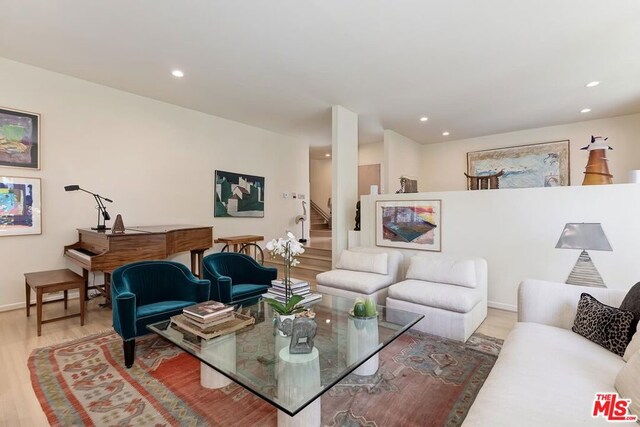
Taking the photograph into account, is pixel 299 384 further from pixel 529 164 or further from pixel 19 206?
pixel 529 164

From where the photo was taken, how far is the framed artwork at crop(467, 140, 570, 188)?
6117mm

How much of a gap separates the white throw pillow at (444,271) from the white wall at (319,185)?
22.3 ft

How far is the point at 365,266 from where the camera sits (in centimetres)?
398

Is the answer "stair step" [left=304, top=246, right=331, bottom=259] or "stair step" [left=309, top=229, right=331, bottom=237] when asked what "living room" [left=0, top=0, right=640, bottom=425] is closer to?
"stair step" [left=304, top=246, right=331, bottom=259]

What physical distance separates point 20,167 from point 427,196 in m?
5.51

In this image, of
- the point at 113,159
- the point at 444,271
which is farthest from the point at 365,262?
the point at 113,159

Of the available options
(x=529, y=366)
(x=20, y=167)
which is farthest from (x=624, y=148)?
(x=20, y=167)

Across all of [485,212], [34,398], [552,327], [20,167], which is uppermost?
[20,167]

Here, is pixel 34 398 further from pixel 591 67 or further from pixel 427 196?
pixel 591 67

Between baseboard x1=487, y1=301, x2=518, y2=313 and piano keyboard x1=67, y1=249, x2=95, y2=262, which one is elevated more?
piano keyboard x1=67, y1=249, x2=95, y2=262

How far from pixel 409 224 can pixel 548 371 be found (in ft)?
10.7

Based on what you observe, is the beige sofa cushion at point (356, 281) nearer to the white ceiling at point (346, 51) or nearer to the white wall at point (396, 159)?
the white ceiling at point (346, 51)

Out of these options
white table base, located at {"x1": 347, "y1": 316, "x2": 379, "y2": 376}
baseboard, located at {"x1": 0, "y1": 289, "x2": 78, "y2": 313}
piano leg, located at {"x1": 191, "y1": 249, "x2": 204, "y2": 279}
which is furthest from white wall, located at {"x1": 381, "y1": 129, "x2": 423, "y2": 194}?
baseboard, located at {"x1": 0, "y1": 289, "x2": 78, "y2": 313}

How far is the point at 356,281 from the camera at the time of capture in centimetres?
363
